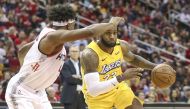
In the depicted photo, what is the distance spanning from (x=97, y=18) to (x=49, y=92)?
8.47 m

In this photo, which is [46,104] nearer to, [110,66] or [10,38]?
[110,66]

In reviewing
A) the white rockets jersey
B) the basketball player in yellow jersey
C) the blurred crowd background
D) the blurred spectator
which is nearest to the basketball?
the basketball player in yellow jersey

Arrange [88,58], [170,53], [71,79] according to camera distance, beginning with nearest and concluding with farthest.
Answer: [88,58] < [71,79] < [170,53]

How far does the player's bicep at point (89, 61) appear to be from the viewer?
23.9 feet

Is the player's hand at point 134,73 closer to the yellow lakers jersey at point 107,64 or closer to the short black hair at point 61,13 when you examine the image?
the yellow lakers jersey at point 107,64

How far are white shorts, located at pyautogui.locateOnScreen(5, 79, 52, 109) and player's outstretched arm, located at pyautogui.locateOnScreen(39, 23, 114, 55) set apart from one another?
56 centimetres

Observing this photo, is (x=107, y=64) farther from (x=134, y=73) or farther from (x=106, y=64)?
(x=134, y=73)

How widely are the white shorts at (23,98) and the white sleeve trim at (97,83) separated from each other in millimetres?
968

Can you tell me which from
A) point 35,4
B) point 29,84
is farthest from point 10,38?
point 29,84

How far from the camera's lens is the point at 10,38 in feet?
46.1

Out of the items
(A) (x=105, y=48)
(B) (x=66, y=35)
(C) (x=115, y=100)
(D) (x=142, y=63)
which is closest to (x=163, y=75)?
(D) (x=142, y=63)

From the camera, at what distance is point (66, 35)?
19.0 feet

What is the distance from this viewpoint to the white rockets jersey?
629cm

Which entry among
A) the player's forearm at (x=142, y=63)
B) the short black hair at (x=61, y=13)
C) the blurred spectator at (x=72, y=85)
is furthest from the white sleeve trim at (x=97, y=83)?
the blurred spectator at (x=72, y=85)
